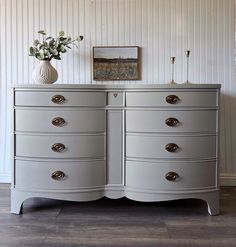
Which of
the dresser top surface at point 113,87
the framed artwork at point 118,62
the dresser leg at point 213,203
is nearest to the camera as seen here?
the dresser top surface at point 113,87

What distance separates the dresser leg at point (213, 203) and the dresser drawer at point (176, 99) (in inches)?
23.5

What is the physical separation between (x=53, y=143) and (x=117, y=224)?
65cm

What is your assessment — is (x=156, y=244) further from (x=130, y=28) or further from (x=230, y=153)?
(x=130, y=28)

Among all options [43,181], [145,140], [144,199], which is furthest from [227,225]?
[43,181]

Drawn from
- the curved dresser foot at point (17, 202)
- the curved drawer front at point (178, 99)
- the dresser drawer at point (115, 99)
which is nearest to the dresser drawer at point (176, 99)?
the curved drawer front at point (178, 99)

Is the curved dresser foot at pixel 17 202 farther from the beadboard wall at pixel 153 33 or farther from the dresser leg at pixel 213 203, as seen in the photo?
the dresser leg at pixel 213 203

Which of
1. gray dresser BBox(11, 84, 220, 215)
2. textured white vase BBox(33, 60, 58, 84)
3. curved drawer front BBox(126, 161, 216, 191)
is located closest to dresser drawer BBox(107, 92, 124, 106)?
gray dresser BBox(11, 84, 220, 215)

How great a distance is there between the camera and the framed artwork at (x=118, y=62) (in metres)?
2.77

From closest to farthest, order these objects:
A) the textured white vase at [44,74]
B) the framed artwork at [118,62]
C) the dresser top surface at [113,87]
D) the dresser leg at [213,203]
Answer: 1. the dresser top surface at [113,87]
2. the dresser leg at [213,203]
3. the textured white vase at [44,74]
4. the framed artwork at [118,62]

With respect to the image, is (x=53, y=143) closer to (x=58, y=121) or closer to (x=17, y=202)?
(x=58, y=121)

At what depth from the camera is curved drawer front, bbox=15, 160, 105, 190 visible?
215 cm

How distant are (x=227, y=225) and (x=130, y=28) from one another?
1.72m

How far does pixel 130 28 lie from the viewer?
279 cm

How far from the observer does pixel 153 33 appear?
279 cm
